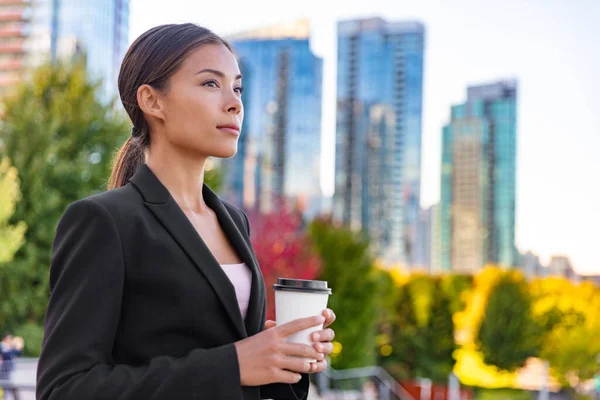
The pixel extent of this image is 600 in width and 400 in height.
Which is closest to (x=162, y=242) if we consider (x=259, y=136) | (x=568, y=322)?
(x=568, y=322)

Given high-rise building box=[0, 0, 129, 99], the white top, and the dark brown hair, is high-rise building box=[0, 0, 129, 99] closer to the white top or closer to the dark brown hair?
the dark brown hair

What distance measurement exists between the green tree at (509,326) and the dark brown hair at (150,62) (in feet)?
101

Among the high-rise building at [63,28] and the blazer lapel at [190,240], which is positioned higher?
the high-rise building at [63,28]

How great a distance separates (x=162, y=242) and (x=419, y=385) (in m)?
26.9

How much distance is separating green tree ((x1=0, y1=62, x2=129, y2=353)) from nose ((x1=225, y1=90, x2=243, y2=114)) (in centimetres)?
1419

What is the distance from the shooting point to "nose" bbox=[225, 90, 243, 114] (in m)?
1.52

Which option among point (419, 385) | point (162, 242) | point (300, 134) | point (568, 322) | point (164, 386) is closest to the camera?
point (164, 386)

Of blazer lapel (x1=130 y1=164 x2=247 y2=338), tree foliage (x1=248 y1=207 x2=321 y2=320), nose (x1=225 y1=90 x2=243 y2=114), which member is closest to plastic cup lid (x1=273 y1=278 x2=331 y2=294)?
blazer lapel (x1=130 y1=164 x2=247 y2=338)

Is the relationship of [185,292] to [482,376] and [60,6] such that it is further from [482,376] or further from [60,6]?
[60,6]

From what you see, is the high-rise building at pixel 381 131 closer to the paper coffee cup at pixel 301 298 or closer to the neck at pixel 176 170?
the neck at pixel 176 170

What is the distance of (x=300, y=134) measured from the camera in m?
104

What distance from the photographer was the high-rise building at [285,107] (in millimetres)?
96688

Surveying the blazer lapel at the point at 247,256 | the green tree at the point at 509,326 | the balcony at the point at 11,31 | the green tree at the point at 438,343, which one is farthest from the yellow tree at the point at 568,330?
the balcony at the point at 11,31

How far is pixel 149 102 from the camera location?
Answer: 156cm
